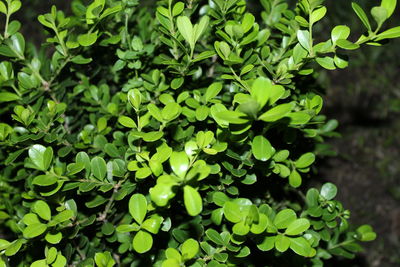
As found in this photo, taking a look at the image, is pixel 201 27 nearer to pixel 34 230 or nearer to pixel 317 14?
pixel 317 14

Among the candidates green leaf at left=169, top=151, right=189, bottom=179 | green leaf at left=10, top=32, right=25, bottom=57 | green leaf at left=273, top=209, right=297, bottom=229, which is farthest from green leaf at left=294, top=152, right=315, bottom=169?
green leaf at left=10, top=32, right=25, bottom=57

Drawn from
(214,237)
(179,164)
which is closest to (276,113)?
(179,164)

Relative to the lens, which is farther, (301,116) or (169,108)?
(169,108)

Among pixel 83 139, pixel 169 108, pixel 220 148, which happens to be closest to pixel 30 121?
pixel 83 139

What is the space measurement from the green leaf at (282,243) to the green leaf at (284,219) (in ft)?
0.10

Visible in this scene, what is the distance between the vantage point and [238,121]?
32.0 inches

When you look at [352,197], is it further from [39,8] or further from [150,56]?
[39,8]

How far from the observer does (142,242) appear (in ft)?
3.16

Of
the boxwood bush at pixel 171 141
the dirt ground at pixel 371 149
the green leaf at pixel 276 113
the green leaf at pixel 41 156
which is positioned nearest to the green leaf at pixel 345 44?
the boxwood bush at pixel 171 141

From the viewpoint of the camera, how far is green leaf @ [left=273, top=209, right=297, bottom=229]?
42.3 inches

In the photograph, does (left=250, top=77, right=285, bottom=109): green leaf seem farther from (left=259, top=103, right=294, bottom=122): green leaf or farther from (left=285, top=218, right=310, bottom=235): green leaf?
(left=285, top=218, right=310, bottom=235): green leaf

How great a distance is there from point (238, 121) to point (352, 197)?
231cm

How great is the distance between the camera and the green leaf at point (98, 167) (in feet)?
3.62

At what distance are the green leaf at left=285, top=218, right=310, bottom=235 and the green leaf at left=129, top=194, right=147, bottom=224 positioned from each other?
36 cm
